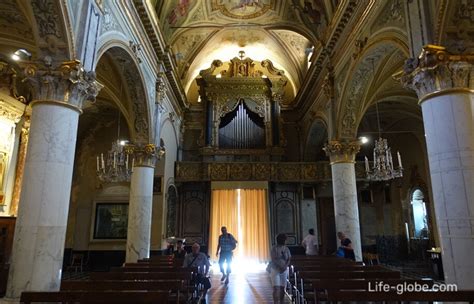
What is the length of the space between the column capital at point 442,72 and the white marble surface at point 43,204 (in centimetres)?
598

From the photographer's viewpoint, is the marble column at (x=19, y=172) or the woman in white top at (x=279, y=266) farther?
the marble column at (x=19, y=172)

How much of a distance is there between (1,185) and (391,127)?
56.4 feet

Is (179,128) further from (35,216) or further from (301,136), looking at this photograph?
(35,216)

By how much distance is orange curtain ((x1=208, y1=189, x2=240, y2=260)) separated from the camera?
15.3 meters

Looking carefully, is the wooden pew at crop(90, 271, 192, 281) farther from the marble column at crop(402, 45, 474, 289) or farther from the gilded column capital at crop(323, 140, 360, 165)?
the gilded column capital at crop(323, 140, 360, 165)

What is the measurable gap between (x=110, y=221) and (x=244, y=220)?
6.03 meters

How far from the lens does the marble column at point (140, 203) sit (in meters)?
9.96

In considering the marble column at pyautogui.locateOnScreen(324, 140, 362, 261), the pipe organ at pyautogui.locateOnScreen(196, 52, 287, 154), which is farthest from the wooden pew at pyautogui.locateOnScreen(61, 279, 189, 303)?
the pipe organ at pyautogui.locateOnScreen(196, 52, 287, 154)

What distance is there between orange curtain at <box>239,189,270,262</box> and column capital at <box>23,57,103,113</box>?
1085 cm

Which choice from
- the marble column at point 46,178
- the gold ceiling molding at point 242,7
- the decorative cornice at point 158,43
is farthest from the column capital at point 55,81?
the gold ceiling molding at point 242,7

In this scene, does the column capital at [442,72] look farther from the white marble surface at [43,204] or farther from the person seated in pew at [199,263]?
the white marble surface at [43,204]

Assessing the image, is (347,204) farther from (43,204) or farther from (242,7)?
(242,7)

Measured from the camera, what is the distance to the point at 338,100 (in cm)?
1062

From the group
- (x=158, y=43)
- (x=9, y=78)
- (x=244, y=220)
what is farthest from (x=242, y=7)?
(x=244, y=220)
